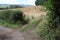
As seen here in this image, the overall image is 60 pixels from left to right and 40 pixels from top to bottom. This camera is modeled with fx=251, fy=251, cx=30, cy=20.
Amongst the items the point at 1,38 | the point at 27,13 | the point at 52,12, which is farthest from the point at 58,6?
the point at 27,13

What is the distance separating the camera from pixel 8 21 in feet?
70.4

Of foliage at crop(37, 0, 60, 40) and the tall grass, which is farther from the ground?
foliage at crop(37, 0, 60, 40)

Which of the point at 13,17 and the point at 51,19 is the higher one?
the point at 51,19

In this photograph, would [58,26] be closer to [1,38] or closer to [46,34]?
[46,34]

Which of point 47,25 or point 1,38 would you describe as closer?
point 47,25

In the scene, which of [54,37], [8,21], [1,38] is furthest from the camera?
[8,21]

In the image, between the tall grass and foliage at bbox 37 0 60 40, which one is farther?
the tall grass

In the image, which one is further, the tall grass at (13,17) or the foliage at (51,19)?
the tall grass at (13,17)

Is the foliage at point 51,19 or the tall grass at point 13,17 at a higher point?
the foliage at point 51,19

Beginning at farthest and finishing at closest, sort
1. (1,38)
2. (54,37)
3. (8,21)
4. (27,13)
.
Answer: (27,13), (8,21), (1,38), (54,37)

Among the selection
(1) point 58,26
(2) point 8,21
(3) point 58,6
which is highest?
(3) point 58,6

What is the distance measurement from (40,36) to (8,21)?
10629mm

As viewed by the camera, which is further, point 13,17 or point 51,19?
point 13,17

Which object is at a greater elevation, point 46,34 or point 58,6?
point 58,6
